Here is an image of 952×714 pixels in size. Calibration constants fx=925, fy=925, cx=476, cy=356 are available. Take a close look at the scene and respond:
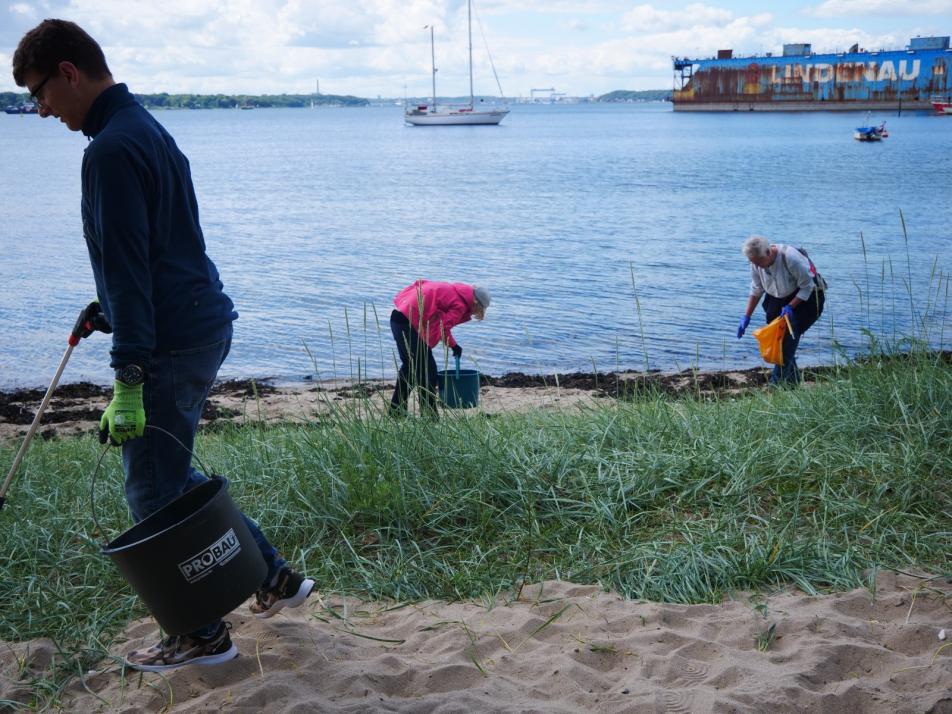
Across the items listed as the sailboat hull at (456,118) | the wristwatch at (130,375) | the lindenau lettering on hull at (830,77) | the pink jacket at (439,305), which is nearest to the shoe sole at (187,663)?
the wristwatch at (130,375)

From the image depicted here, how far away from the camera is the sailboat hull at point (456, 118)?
118 metres

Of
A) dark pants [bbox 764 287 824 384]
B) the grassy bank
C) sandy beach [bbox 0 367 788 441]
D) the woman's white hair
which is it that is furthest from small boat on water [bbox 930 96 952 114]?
the grassy bank

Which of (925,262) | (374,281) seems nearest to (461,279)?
(374,281)

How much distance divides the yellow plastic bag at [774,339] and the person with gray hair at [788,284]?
11cm

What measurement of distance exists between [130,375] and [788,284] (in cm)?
755

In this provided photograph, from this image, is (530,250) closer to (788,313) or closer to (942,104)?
(788,313)

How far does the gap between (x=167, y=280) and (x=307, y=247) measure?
23864 mm

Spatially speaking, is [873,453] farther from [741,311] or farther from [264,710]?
[741,311]

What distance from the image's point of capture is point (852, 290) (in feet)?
59.0

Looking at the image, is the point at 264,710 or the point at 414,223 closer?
the point at 264,710

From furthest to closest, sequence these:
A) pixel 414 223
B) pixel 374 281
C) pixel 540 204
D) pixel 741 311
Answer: pixel 540 204
pixel 414 223
pixel 374 281
pixel 741 311

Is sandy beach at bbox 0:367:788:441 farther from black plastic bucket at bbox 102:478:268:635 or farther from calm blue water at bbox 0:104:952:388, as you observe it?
black plastic bucket at bbox 102:478:268:635

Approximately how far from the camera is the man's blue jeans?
3289 millimetres

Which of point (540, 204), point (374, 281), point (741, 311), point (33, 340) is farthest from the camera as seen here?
point (540, 204)
